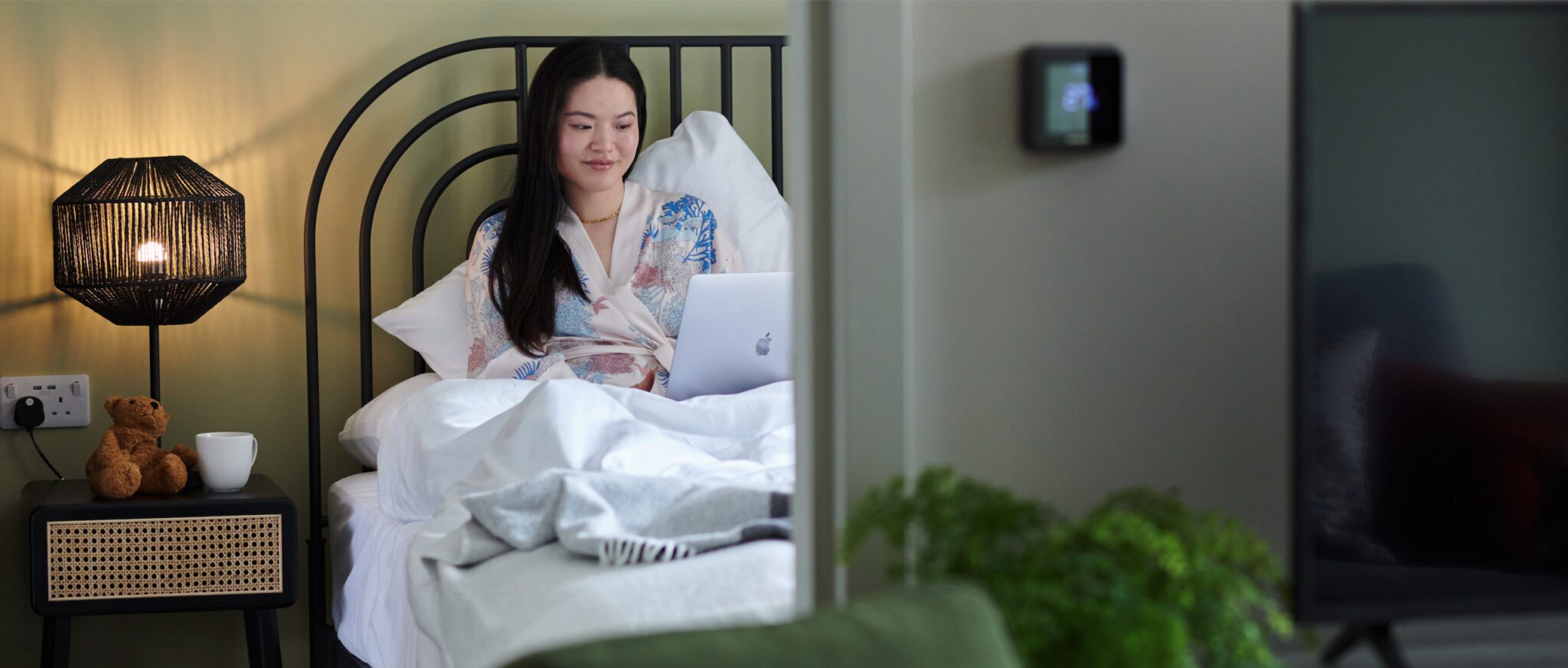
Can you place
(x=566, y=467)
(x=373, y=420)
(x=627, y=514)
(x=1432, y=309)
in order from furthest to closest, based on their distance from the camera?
1. (x=373, y=420)
2. (x=566, y=467)
3. (x=627, y=514)
4. (x=1432, y=309)

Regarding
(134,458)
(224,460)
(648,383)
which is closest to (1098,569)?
(648,383)

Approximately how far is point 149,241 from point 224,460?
42cm

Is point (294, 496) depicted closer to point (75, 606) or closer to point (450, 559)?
point (75, 606)

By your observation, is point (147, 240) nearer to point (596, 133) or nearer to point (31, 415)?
point (31, 415)

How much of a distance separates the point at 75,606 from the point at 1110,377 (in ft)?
6.05

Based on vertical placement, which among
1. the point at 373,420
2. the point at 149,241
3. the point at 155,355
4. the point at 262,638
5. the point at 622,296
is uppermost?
the point at 149,241

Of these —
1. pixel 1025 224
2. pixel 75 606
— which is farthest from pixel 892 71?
pixel 75 606

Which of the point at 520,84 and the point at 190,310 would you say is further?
the point at 520,84

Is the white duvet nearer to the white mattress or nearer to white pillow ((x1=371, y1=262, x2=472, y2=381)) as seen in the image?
the white mattress

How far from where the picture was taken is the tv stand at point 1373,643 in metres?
1.11

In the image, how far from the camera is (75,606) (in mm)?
2252

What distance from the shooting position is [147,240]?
8.10 feet

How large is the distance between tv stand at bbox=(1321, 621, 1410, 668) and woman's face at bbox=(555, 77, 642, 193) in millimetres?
1889

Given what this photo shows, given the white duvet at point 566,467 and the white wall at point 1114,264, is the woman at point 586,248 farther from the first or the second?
the white wall at point 1114,264
